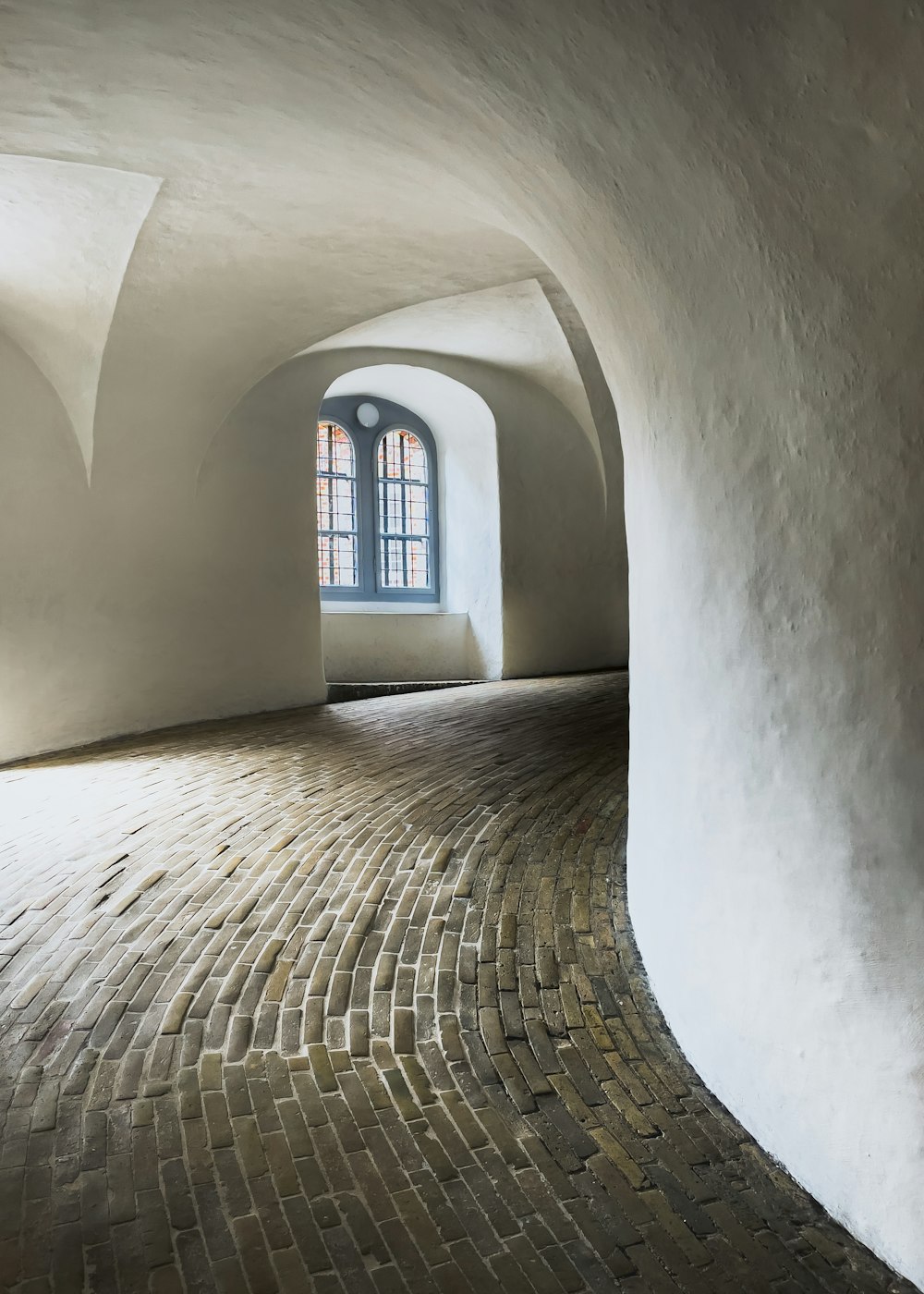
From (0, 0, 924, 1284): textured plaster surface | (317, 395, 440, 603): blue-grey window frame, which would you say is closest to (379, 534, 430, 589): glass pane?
(317, 395, 440, 603): blue-grey window frame

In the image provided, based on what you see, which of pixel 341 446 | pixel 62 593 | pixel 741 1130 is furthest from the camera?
pixel 341 446

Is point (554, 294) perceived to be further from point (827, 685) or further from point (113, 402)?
point (827, 685)

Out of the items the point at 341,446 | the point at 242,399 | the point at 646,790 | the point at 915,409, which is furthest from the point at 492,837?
the point at 341,446

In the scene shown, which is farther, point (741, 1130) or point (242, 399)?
point (242, 399)

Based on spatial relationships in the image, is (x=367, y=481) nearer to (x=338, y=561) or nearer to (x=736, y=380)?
(x=338, y=561)

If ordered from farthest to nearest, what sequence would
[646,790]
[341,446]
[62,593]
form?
[341,446] < [62,593] < [646,790]

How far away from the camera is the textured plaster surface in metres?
2.18

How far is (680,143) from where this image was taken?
99.0 inches

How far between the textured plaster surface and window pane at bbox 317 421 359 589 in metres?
8.05

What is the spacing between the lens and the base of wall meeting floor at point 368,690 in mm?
11250

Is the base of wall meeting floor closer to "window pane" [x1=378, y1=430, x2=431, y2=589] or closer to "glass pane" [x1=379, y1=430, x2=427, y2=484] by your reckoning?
"window pane" [x1=378, y1=430, x2=431, y2=589]

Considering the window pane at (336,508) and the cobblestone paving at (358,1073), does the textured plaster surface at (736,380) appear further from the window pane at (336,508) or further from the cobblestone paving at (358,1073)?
the window pane at (336,508)

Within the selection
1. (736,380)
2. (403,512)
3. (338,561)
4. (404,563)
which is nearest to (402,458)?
(403,512)

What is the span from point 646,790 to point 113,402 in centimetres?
679
